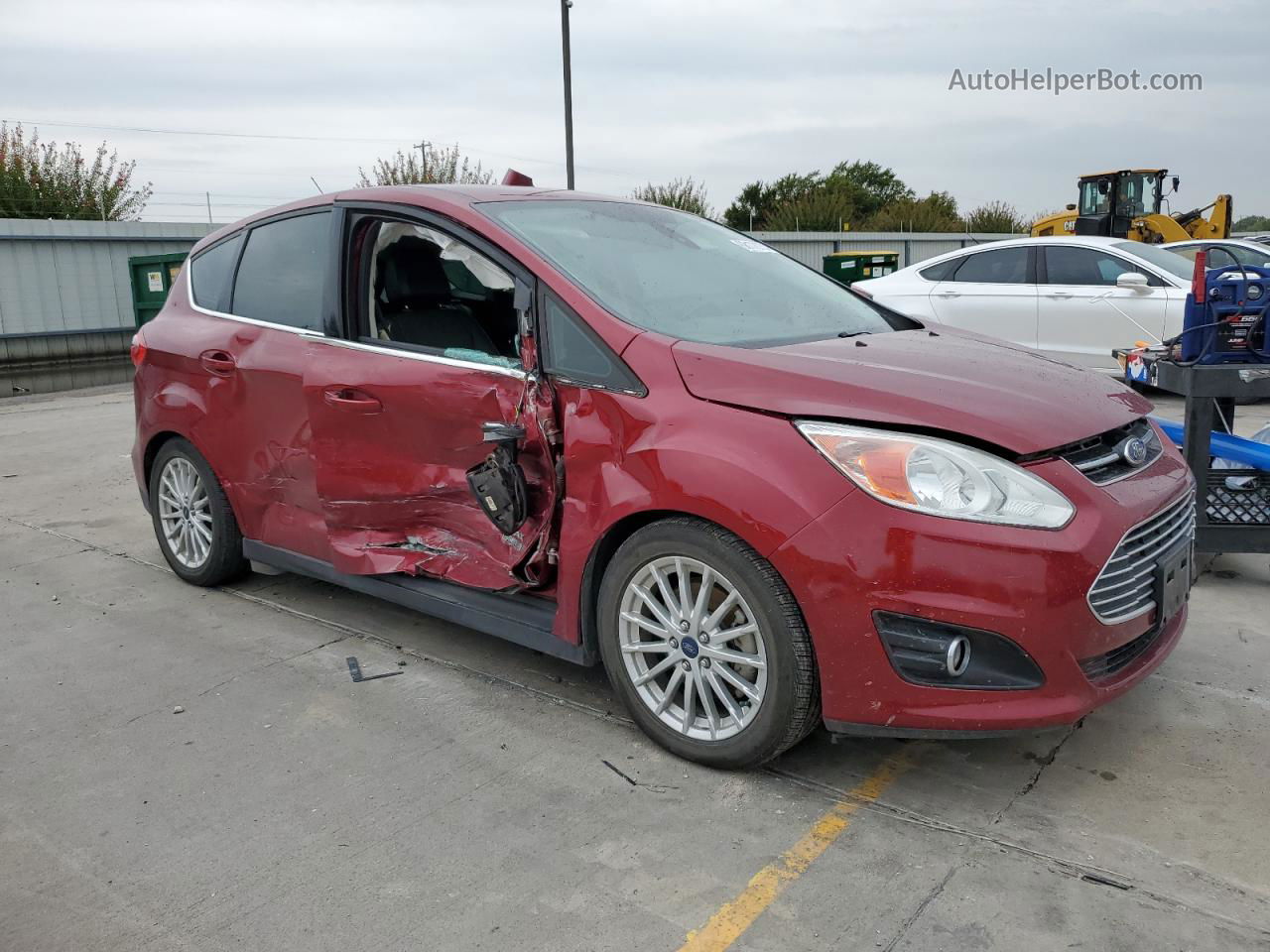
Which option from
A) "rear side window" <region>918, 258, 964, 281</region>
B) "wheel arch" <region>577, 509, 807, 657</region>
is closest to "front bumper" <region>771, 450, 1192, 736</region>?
"wheel arch" <region>577, 509, 807, 657</region>

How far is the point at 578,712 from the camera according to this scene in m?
3.62

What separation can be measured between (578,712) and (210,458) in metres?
2.14

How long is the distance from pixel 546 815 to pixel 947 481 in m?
1.41

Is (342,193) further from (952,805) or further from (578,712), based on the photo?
(952,805)

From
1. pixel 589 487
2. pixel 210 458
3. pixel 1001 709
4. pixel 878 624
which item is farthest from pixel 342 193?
pixel 1001 709

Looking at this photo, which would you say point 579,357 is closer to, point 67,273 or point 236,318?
point 236,318

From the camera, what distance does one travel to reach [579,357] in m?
3.30

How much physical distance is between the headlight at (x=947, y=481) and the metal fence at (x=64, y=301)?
540 inches

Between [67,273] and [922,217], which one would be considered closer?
[67,273]

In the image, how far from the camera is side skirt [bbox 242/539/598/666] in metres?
3.49

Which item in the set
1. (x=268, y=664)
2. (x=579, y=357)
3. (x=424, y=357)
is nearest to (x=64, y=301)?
(x=268, y=664)

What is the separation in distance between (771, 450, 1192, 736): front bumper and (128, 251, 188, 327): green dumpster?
1403cm

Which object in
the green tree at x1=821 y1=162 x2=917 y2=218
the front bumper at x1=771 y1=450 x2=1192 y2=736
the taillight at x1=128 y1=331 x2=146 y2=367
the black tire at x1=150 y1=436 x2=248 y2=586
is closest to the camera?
the front bumper at x1=771 y1=450 x2=1192 y2=736

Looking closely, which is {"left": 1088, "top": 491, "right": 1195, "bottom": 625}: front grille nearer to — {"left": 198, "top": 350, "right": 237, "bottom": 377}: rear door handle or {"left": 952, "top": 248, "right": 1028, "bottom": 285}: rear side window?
{"left": 198, "top": 350, "right": 237, "bottom": 377}: rear door handle
